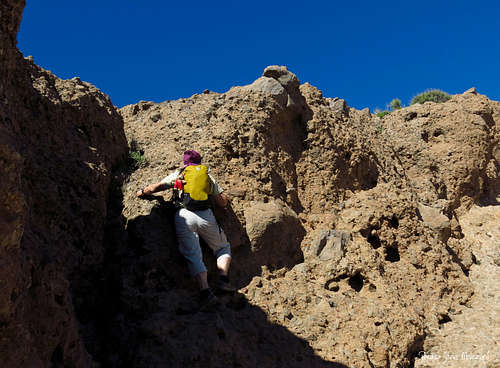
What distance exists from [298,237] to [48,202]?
299 centimetres

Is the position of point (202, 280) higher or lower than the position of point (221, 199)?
lower

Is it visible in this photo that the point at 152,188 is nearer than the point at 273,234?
Yes

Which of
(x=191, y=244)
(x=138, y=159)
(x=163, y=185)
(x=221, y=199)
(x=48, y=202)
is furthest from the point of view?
(x=138, y=159)

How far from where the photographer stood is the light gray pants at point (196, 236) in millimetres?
4434

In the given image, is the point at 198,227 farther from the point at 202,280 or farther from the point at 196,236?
the point at 202,280

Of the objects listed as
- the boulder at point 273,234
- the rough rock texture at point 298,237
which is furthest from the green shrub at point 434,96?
the boulder at point 273,234

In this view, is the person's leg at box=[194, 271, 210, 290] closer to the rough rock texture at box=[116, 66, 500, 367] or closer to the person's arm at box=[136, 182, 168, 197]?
the rough rock texture at box=[116, 66, 500, 367]

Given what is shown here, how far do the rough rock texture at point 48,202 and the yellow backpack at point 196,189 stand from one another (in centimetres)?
91

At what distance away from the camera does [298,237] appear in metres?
5.70

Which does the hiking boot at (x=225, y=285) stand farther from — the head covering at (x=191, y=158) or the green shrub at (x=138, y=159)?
the green shrub at (x=138, y=159)

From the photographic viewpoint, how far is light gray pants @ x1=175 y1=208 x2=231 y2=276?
4.43 metres

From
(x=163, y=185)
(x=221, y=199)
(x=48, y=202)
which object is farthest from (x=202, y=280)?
(x=48, y=202)

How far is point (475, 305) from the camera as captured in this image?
5.92 m

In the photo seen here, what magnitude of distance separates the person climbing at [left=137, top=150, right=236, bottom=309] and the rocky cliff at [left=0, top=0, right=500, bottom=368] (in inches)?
7.2
